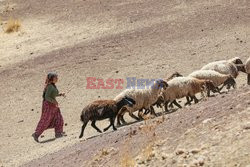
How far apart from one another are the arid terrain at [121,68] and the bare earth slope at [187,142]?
0.05 ft

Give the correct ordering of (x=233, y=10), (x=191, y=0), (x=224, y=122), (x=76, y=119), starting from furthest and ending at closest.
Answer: (x=191, y=0) → (x=233, y=10) → (x=76, y=119) → (x=224, y=122)

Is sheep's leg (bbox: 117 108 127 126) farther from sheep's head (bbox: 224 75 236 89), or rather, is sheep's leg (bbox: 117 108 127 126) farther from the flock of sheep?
sheep's head (bbox: 224 75 236 89)

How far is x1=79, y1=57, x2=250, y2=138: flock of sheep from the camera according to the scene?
1230cm

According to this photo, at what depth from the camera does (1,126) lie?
629 inches

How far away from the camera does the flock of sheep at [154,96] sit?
12.3m

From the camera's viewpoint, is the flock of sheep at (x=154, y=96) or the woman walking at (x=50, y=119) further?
the woman walking at (x=50, y=119)

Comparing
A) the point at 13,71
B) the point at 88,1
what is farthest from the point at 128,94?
the point at 88,1

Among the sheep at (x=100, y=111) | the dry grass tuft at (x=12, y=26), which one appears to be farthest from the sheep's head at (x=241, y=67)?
the dry grass tuft at (x=12, y=26)

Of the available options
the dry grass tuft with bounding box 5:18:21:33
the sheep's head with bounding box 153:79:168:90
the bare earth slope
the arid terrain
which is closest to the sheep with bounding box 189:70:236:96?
the sheep's head with bounding box 153:79:168:90

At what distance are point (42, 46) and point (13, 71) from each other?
251 cm

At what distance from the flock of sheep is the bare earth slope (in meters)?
2.45

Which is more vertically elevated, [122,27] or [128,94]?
→ [122,27]

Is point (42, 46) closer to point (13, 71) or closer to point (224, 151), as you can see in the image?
point (13, 71)

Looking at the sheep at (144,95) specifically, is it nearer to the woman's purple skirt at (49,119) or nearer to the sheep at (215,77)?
the sheep at (215,77)
